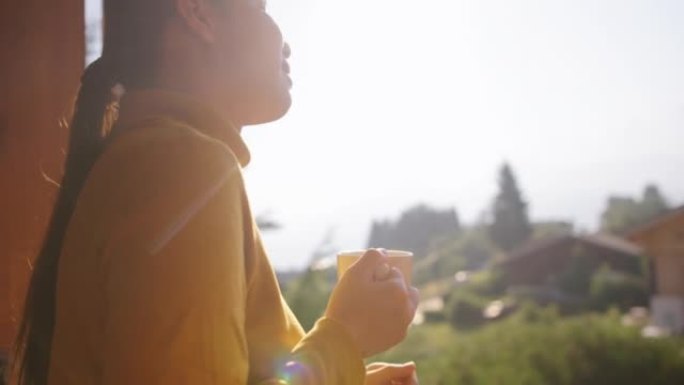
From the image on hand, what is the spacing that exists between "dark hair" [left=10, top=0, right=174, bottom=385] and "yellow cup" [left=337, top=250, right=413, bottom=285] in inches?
10.6

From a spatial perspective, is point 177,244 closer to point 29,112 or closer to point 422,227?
point 29,112

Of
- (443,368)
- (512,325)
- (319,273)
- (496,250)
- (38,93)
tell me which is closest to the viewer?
(38,93)

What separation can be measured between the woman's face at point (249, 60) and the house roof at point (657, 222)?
9629 millimetres

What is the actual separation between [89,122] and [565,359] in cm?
345

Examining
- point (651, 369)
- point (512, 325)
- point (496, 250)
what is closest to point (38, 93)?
point (651, 369)

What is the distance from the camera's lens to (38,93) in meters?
1.25

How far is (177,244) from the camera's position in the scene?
0.50 meters

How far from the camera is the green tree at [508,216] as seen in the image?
2850cm

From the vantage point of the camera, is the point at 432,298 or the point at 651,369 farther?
the point at 432,298

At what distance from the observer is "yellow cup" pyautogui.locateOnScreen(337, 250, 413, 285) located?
2.31ft

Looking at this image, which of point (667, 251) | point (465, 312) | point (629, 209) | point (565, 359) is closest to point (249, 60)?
point (565, 359)

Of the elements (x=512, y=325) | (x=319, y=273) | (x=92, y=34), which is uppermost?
(x=92, y=34)

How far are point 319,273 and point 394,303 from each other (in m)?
2.25

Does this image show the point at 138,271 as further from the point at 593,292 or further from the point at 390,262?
the point at 593,292
